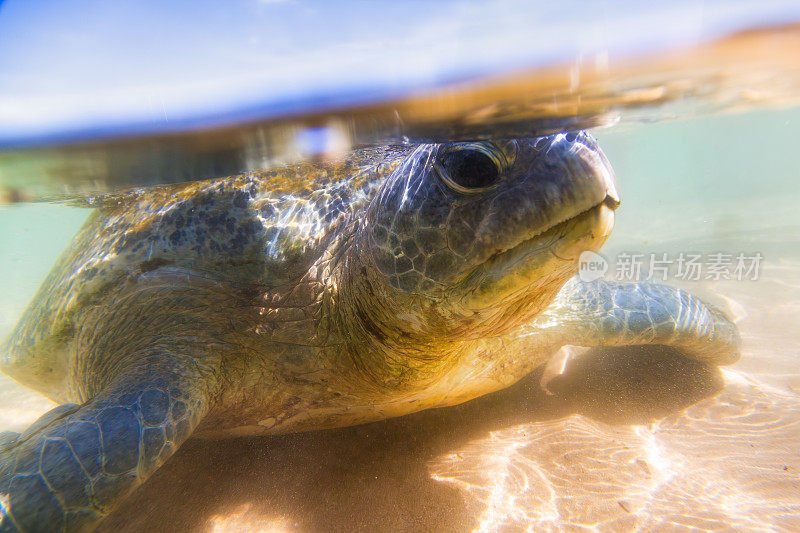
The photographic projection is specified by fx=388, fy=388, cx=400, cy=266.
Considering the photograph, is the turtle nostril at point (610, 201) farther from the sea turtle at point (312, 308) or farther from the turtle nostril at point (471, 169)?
the turtle nostril at point (471, 169)

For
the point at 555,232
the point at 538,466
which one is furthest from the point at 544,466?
the point at 555,232

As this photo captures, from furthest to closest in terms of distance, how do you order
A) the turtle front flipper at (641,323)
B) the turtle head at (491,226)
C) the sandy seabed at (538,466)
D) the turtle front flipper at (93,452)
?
the turtle front flipper at (641,323)
the sandy seabed at (538,466)
the turtle front flipper at (93,452)
the turtle head at (491,226)

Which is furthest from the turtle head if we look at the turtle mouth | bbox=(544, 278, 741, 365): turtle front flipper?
bbox=(544, 278, 741, 365): turtle front flipper

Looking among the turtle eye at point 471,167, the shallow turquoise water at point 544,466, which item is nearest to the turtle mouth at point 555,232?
the turtle eye at point 471,167

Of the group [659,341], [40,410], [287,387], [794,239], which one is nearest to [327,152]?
[287,387]

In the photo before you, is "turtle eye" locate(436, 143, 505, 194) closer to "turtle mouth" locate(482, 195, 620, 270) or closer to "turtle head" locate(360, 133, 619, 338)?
"turtle head" locate(360, 133, 619, 338)

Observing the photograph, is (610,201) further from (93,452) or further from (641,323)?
(93,452)
